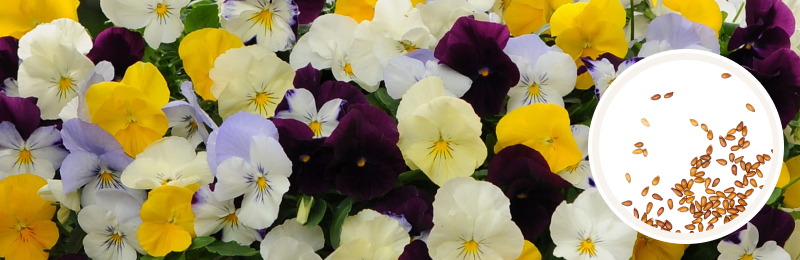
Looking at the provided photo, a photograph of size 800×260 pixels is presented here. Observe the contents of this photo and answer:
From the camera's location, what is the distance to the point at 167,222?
69cm

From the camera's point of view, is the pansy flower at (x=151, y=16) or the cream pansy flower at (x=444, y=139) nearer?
the cream pansy flower at (x=444, y=139)

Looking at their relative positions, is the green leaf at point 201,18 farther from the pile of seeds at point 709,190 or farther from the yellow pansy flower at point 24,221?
the pile of seeds at point 709,190

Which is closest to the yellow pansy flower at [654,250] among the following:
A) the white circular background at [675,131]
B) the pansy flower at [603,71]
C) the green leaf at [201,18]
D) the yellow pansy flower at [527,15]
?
the white circular background at [675,131]

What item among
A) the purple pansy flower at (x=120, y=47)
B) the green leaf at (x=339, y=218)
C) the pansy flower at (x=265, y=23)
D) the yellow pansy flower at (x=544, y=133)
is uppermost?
the pansy flower at (x=265, y=23)

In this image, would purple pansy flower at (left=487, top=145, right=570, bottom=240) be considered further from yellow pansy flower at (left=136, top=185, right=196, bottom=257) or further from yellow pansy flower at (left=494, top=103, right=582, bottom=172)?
yellow pansy flower at (left=136, top=185, right=196, bottom=257)

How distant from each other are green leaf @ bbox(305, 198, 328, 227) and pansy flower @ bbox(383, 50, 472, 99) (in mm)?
116

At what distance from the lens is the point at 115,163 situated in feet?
2.34

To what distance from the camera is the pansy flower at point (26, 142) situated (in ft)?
2.44

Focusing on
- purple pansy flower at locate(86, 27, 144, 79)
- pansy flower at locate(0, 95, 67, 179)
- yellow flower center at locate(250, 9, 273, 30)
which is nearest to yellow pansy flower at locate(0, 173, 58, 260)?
pansy flower at locate(0, 95, 67, 179)

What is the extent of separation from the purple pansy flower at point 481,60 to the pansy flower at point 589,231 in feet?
0.37

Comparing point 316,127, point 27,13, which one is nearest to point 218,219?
point 316,127

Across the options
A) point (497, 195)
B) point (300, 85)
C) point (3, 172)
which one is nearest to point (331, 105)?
point (300, 85)

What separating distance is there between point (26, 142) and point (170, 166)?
0.16 metres

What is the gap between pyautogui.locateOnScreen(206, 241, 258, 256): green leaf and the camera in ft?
2.19
